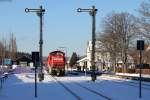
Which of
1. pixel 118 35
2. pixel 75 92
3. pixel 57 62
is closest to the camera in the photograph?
pixel 75 92

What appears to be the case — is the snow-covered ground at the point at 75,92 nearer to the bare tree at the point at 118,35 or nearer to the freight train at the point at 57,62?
the freight train at the point at 57,62

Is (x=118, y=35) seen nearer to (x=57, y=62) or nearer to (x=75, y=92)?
(x=57, y=62)

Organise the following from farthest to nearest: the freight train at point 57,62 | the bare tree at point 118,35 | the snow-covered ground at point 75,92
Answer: the bare tree at point 118,35, the freight train at point 57,62, the snow-covered ground at point 75,92

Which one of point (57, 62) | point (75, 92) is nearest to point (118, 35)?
point (57, 62)

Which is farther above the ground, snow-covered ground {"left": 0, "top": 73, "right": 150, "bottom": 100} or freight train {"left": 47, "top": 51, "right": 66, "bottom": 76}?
freight train {"left": 47, "top": 51, "right": 66, "bottom": 76}

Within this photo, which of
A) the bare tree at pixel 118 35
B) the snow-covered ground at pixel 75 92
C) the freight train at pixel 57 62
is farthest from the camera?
the bare tree at pixel 118 35

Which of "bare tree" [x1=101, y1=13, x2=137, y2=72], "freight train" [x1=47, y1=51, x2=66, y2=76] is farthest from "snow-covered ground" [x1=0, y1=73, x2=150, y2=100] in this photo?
"bare tree" [x1=101, y1=13, x2=137, y2=72]

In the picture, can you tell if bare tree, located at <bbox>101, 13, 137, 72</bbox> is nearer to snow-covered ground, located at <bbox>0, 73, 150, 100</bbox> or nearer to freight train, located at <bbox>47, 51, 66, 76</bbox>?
freight train, located at <bbox>47, 51, 66, 76</bbox>

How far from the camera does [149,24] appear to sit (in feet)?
278

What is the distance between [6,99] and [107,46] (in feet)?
283

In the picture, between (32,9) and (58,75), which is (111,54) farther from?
(32,9)

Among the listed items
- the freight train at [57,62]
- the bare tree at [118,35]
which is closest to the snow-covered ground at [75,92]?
the freight train at [57,62]

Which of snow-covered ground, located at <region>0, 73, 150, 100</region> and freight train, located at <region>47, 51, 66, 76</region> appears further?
freight train, located at <region>47, 51, 66, 76</region>

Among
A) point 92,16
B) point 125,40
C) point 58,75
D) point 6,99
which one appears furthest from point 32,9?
point 125,40
